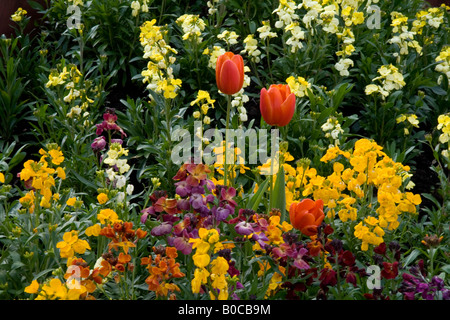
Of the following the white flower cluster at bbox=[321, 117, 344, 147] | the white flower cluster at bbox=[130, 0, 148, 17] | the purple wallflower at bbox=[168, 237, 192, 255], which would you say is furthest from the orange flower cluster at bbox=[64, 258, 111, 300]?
the white flower cluster at bbox=[130, 0, 148, 17]

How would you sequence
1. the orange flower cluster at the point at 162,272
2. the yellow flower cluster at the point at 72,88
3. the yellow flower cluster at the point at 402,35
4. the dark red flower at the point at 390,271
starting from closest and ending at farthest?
the orange flower cluster at the point at 162,272, the dark red flower at the point at 390,271, the yellow flower cluster at the point at 72,88, the yellow flower cluster at the point at 402,35

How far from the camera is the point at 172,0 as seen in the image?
450cm

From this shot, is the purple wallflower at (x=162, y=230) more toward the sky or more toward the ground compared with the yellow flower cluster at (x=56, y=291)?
more toward the sky

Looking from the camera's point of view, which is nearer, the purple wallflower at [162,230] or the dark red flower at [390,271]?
the dark red flower at [390,271]

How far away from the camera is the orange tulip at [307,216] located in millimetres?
1907

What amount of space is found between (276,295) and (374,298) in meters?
0.34

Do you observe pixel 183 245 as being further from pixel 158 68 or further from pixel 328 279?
pixel 158 68

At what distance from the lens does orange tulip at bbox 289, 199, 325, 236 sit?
1907 millimetres

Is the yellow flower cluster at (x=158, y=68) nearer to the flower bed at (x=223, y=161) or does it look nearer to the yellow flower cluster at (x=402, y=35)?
the flower bed at (x=223, y=161)

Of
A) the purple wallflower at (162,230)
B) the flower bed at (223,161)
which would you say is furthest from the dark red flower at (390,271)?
the purple wallflower at (162,230)

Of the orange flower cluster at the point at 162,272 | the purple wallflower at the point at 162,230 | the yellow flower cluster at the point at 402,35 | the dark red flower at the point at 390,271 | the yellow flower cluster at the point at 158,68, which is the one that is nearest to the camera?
the orange flower cluster at the point at 162,272

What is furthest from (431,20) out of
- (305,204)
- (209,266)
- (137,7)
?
(209,266)

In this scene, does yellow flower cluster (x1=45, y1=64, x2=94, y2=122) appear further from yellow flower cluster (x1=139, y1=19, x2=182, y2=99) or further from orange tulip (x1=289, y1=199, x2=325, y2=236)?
orange tulip (x1=289, y1=199, x2=325, y2=236)
